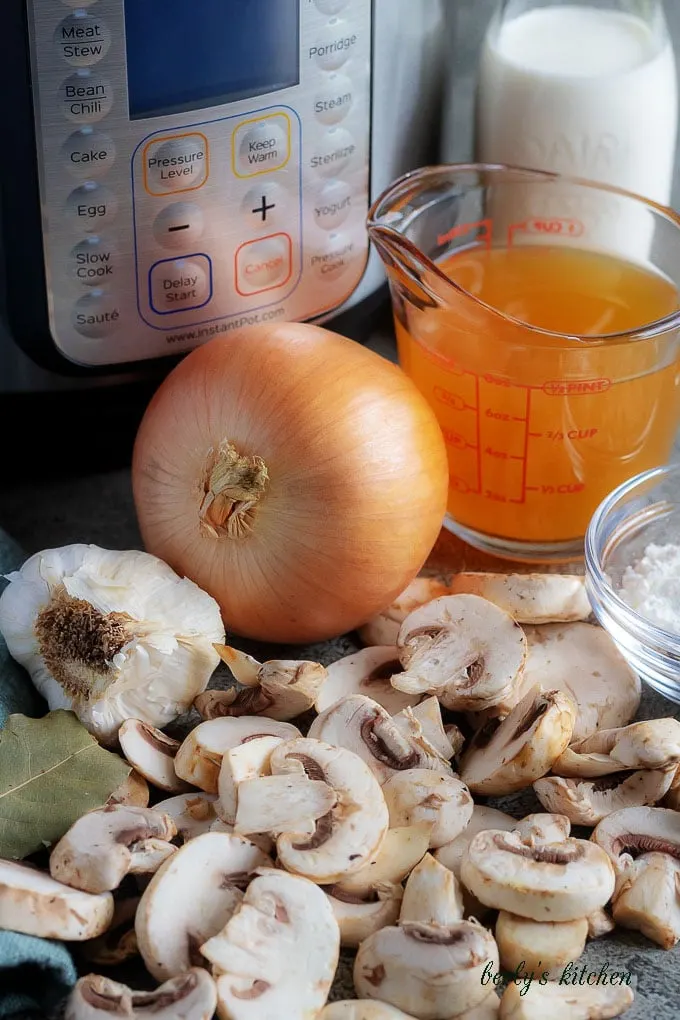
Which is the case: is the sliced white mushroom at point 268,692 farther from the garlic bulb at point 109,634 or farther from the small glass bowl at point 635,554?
the small glass bowl at point 635,554

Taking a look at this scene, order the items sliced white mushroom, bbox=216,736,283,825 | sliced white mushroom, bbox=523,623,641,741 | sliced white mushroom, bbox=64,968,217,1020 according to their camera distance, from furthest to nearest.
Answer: sliced white mushroom, bbox=523,623,641,741 < sliced white mushroom, bbox=216,736,283,825 < sliced white mushroom, bbox=64,968,217,1020

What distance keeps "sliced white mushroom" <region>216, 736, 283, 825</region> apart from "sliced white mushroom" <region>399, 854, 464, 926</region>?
0.33 ft

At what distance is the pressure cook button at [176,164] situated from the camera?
841mm

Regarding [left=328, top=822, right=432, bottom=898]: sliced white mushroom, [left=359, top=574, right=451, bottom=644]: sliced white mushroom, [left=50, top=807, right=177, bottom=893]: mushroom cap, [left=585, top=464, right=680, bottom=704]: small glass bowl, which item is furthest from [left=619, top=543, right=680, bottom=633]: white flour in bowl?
[left=50, top=807, right=177, bottom=893]: mushroom cap

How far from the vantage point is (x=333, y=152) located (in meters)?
0.91

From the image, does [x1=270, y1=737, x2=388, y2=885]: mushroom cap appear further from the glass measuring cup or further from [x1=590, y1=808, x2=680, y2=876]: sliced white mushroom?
the glass measuring cup

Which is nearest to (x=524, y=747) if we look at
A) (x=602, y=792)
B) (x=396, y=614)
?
(x=602, y=792)

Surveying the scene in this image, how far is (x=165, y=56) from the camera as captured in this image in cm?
81

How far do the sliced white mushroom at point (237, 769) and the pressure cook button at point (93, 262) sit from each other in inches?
13.0

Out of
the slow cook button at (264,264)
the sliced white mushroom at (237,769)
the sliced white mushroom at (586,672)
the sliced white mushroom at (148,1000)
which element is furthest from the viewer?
the slow cook button at (264,264)

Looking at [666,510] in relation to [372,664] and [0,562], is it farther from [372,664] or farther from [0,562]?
[0,562]

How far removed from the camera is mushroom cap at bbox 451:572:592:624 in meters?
0.83

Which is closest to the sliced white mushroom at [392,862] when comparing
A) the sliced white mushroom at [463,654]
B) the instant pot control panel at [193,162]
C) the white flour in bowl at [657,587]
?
the sliced white mushroom at [463,654]

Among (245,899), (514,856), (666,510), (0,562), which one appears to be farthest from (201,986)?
(666,510)
